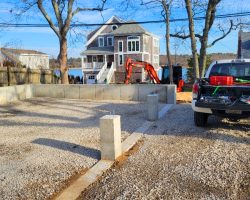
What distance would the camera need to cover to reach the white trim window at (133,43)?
4469cm

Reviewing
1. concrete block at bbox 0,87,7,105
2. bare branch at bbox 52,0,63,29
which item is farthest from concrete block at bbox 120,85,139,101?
bare branch at bbox 52,0,63,29

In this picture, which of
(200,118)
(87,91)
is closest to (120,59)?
(87,91)

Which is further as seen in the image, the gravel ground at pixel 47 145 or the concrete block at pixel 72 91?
the concrete block at pixel 72 91

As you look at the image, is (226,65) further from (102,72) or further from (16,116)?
(102,72)

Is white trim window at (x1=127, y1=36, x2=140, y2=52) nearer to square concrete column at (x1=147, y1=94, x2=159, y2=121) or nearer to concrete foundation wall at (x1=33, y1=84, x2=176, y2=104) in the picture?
concrete foundation wall at (x1=33, y1=84, x2=176, y2=104)

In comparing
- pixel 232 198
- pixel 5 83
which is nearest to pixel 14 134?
pixel 232 198

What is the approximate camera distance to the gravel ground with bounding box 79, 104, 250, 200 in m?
4.48

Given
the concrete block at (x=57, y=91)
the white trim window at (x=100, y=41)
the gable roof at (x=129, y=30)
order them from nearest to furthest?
1. the concrete block at (x=57, y=91)
2. the gable roof at (x=129, y=30)
3. the white trim window at (x=100, y=41)

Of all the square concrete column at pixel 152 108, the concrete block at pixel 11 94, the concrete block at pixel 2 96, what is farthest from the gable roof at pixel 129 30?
the square concrete column at pixel 152 108

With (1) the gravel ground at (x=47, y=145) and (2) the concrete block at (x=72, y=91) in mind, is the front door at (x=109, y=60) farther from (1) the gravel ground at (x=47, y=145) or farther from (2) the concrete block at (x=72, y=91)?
(1) the gravel ground at (x=47, y=145)

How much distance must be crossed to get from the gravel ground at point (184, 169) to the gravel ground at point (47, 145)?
0.77 meters

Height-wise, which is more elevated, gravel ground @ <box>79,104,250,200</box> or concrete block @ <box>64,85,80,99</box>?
concrete block @ <box>64,85,80,99</box>

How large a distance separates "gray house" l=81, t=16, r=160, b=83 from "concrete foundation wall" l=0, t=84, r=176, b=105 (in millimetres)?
24040

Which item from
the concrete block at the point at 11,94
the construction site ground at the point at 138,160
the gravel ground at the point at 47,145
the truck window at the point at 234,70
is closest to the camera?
the construction site ground at the point at 138,160
